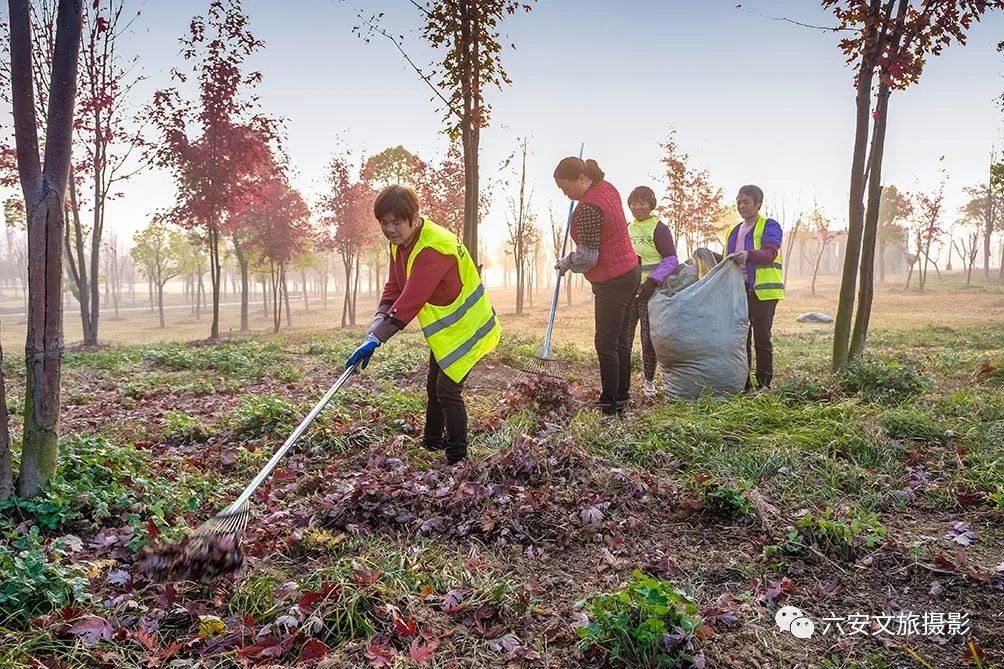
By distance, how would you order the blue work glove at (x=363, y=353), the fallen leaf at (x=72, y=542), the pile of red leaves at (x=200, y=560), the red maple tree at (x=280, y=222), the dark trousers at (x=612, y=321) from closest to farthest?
the pile of red leaves at (x=200, y=560) → the fallen leaf at (x=72, y=542) → the blue work glove at (x=363, y=353) → the dark trousers at (x=612, y=321) → the red maple tree at (x=280, y=222)

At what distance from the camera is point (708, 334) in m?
4.94

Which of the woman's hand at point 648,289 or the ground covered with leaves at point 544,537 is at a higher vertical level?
the woman's hand at point 648,289

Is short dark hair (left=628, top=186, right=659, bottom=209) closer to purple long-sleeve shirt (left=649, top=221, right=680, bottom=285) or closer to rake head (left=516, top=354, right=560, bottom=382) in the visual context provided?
purple long-sleeve shirt (left=649, top=221, right=680, bottom=285)

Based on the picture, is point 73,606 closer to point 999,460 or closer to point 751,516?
point 751,516

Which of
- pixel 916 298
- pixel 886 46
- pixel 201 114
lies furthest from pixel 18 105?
pixel 916 298

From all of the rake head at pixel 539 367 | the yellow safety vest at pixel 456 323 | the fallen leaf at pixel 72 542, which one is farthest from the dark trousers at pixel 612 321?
the fallen leaf at pixel 72 542

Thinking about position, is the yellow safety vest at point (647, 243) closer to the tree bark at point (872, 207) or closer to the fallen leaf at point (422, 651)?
the tree bark at point (872, 207)

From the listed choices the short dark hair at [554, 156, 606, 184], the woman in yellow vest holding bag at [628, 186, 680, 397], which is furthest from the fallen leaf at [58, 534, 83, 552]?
the woman in yellow vest holding bag at [628, 186, 680, 397]

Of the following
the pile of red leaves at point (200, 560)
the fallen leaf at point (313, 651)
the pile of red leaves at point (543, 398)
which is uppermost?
the pile of red leaves at point (543, 398)

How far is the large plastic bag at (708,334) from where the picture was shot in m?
4.96

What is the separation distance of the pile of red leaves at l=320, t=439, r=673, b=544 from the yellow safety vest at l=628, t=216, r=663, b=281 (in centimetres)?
240

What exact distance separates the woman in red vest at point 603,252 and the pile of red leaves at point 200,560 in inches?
111

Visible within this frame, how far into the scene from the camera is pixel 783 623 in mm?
2023

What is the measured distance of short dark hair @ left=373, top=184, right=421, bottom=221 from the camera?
3.20m
